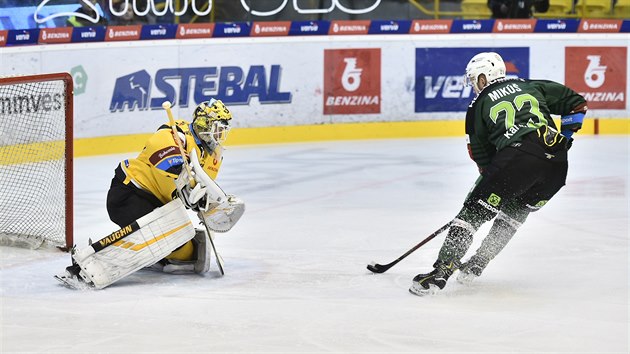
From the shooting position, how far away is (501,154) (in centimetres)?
520

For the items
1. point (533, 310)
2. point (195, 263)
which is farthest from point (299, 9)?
point (533, 310)

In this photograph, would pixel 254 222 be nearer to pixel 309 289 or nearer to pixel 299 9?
pixel 309 289

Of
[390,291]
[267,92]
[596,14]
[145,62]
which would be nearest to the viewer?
[390,291]

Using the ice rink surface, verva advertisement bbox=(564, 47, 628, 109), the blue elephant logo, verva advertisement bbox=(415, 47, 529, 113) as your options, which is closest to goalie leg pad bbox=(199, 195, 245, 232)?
the ice rink surface

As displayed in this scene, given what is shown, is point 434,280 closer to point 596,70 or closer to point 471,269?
point 471,269

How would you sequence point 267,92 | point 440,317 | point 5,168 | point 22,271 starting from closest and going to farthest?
1. point 440,317
2. point 22,271
3. point 5,168
4. point 267,92

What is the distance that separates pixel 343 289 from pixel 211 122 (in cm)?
96

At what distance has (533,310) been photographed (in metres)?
5.01

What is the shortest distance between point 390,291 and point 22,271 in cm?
177

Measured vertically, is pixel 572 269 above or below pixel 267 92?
above

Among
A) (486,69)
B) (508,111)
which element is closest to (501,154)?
(508,111)

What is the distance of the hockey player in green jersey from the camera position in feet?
17.0

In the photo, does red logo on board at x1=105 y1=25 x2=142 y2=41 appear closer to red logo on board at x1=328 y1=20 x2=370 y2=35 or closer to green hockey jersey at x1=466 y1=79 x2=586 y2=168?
red logo on board at x1=328 y1=20 x2=370 y2=35

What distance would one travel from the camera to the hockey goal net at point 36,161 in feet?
20.5
